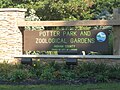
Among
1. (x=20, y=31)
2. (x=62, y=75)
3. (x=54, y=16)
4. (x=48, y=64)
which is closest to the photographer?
(x=62, y=75)

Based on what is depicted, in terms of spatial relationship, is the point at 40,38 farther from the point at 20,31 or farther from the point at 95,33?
the point at 95,33

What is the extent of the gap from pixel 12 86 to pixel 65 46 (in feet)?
9.28

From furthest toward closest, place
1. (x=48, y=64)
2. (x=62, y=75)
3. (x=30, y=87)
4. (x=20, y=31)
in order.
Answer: (x=20, y=31)
(x=48, y=64)
(x=62, y=75)
(x=30, y=87)

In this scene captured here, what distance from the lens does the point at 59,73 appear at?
10.2 metres

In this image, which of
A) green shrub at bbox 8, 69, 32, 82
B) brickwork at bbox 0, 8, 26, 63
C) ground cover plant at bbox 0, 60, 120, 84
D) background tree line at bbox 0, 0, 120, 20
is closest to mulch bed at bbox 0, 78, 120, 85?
ground cover plant at bbox 0, 60, 120, 84

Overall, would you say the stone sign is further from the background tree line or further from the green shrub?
the background tree line

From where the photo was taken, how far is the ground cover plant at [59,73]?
9828 millimetres

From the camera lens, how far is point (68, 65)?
36.4ft

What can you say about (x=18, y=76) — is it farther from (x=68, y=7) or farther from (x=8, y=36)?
(x=68, y=7)

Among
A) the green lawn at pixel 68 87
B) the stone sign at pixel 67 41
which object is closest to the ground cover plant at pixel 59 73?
the green lawn at pixel 68 87

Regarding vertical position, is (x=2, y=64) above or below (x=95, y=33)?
below

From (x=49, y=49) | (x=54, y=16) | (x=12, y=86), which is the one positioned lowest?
(x=12, y=86)

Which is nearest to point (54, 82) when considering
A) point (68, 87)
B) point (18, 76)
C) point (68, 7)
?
point (68, 87)

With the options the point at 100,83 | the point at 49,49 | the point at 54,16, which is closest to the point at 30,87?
the point at 100,83
